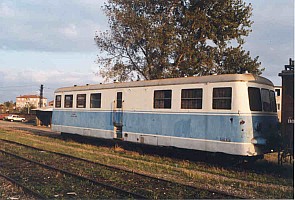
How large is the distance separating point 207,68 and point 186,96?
37.4ft

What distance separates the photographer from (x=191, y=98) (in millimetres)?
12688

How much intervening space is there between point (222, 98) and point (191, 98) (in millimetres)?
1281

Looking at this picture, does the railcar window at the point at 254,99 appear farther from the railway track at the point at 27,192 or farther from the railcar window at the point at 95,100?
the railcar window at the point at 95,100

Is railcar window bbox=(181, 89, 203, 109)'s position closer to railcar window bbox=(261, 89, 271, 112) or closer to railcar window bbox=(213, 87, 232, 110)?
railcar window bbox=(213, 87, 232, 110)

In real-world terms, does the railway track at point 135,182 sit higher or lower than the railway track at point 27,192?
higher

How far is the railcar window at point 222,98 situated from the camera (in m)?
11.6

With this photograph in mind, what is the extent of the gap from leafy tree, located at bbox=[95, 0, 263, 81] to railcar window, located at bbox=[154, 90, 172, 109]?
9.81 m

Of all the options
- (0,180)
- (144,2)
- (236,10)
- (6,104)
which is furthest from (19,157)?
(6,104)

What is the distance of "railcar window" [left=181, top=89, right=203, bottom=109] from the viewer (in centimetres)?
1240

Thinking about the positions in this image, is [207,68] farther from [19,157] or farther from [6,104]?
[6,104]

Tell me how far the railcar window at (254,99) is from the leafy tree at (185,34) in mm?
11920

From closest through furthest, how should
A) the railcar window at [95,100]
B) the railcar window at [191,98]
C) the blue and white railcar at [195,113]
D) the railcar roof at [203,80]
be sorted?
the blue and white railcar at [195,113], the railcar roof at [203,80], the railcar window at [191,98], the railcar window at [95,100]

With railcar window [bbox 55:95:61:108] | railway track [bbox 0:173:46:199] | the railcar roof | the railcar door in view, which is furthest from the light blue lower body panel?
railway track [bbox 0:173:46:199]

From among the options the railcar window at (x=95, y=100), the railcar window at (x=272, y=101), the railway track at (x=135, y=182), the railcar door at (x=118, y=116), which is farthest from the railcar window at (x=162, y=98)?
the railcar window at (x=95, y=100)
